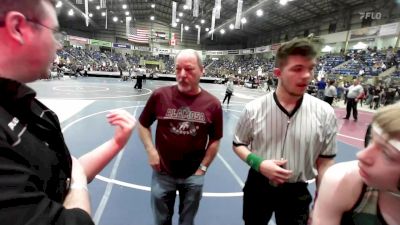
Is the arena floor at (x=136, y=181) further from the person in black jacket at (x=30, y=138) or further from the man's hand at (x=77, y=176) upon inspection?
the person in black jacket at (x=30, y=138)

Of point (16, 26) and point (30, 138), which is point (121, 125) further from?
point (16, 26)

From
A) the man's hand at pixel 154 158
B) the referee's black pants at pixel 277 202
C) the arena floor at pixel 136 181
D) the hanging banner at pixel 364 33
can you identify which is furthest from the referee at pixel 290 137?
the hanging banner at pixel 364 33

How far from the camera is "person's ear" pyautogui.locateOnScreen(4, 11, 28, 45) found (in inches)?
35.4

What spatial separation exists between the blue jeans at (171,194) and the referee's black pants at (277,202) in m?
0.59

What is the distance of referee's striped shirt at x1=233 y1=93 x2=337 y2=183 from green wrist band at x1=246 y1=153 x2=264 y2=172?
0.42ft

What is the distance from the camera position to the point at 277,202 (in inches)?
98.8

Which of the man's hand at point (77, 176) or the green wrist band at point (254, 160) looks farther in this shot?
the green wrist band at point (254, 160)

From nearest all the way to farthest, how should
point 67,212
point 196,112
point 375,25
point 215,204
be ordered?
point 67,212 < point 196,112 < point 215,204 < point 375,25

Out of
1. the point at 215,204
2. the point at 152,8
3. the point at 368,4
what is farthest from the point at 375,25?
the point at 152,8

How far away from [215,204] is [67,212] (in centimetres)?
375

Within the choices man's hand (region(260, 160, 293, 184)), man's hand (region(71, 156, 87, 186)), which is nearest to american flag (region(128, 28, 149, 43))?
man's hand (region(260, 160, 293, 184))

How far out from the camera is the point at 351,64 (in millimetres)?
27266

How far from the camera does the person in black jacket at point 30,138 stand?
0.76 m

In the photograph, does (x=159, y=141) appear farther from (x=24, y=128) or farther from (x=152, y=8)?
(x=152, y=8)
